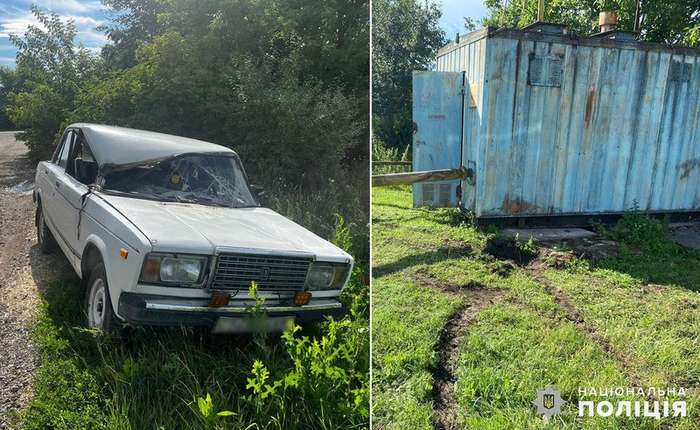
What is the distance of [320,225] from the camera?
105 inches

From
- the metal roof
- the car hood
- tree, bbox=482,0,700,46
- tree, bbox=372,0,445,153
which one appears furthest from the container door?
the car hood

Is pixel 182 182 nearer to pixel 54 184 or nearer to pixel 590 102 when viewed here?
pixel 54 184

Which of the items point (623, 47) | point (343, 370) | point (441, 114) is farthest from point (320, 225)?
point (623, 47)

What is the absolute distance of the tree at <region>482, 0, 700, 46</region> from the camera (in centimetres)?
312

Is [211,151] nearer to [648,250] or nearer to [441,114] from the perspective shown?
[441,114]

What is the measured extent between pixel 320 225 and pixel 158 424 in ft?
4.72

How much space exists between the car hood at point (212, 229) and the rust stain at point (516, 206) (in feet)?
6.43

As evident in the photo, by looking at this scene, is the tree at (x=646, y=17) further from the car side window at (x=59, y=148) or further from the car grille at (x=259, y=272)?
the car side window at (x=59, y=148)

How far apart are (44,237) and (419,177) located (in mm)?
1894

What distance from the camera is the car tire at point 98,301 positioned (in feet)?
5.65

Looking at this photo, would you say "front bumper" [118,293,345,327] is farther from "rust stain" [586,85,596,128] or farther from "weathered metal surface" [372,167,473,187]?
"rust stain" [586,85,596,128]

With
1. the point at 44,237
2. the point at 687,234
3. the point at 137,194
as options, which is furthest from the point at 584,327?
the point at 687,234

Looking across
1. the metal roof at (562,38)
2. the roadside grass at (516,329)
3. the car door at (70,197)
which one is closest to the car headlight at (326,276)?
the roadside grass at (516,329)

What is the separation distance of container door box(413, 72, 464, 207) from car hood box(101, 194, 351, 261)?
0.90m
